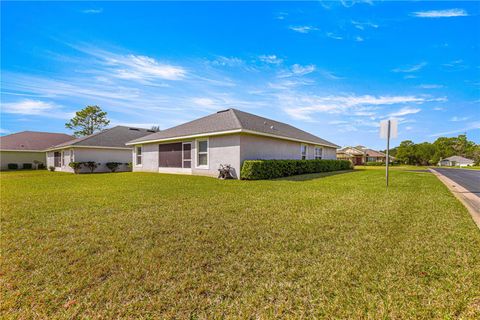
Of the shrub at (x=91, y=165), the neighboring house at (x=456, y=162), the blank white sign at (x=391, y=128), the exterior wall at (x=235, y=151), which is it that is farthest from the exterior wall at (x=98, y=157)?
the neighboring house at (x=456, y=162)

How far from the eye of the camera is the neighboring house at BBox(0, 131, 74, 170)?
1021 inches

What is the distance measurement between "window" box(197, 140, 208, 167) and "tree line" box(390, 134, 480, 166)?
206ft

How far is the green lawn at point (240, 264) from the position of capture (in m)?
2.03

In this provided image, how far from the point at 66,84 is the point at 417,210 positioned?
2026 cm

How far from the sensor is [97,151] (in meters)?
21.8

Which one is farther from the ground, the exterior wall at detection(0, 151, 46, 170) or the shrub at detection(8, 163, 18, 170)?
the exterior wall at detection(0, 151, 46, 170)

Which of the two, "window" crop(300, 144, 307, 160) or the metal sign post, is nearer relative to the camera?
the metal sign post

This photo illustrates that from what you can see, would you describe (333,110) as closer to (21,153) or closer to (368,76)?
(368,76)

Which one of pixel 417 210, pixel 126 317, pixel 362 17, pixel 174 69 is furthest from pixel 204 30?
pixel 126 317

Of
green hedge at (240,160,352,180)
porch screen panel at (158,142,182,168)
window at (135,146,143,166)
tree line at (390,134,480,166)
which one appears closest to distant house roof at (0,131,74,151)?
window at (135,146,143,166)

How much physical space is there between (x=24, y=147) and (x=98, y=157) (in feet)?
45.6

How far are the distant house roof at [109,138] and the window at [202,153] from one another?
1302cm

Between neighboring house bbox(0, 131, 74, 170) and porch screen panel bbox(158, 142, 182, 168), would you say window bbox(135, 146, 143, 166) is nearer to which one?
porch screen panel bbox(158, 142, 182, 168)

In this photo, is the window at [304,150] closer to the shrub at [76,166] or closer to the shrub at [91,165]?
the shrub at [91,165]
